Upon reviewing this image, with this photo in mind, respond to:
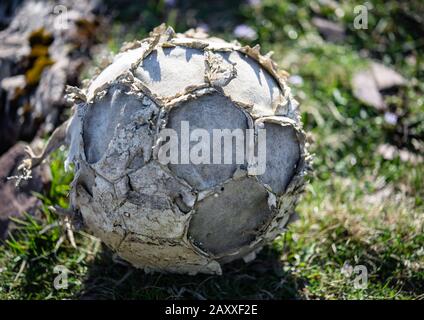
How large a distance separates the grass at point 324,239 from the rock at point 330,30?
0.68 metres

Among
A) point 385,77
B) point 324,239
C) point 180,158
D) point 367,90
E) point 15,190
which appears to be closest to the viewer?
point 180,158

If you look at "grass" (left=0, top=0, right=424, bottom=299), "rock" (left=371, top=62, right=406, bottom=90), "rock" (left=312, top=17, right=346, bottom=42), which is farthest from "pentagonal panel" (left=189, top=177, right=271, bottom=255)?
Result: "rock" (left=312, top=17, right=346, bottom=42)

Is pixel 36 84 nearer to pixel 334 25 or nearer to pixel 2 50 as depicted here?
pixel 2 50

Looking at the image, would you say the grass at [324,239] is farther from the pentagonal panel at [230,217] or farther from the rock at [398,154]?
the pentagonal panel at [230,217]

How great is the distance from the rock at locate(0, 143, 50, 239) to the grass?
0.09m

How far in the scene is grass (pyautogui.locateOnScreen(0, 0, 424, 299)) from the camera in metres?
3.01

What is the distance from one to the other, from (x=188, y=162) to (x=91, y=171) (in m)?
0.45

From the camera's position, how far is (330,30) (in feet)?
17.9

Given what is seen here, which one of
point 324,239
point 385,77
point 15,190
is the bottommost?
point 385,77

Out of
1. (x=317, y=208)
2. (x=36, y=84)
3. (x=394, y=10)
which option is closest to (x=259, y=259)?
(x=317, y=208)

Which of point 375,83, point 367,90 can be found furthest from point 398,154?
point 375,83

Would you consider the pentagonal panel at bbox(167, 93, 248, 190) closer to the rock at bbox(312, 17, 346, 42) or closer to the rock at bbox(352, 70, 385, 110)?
the rock at bbox(352, 70, 385, 110)

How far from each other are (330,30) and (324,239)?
272cm

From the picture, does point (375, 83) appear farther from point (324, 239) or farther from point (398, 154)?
point (324, 239)
